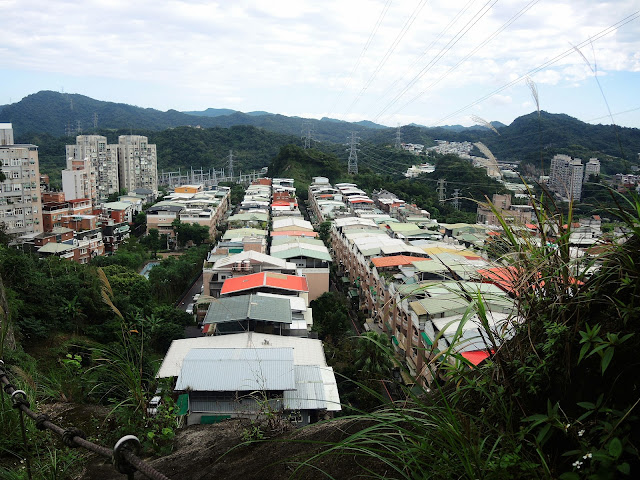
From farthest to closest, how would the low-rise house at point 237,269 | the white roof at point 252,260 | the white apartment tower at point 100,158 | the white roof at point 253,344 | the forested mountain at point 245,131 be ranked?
the white apartment tower at point 100,158
the forested mountain at point 245,131
the white roof at point 252,260
the low-rise house at point 237,269
the white roof at point 253,344

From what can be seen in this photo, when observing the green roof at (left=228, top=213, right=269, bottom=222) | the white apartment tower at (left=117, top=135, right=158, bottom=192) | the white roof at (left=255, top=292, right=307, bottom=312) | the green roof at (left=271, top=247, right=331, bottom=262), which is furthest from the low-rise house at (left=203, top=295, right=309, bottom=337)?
the white apartment tower at (left=117, top=135, right=158, bottom=192)

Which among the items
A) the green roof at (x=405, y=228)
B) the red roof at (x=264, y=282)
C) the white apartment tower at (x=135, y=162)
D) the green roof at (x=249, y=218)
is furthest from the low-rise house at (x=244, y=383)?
the white apartment tower at (x=135, y=162)

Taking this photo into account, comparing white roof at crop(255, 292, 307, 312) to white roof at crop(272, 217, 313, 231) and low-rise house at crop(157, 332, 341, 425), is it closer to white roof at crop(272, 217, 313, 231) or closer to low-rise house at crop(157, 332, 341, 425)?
low-rise house at crop(157, 332, 341, 425)

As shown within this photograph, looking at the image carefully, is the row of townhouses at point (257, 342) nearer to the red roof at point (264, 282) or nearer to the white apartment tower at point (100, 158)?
the red roof at point (264, 282)

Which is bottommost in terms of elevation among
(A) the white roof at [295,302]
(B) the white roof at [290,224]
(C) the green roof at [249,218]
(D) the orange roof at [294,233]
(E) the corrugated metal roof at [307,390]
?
(A) the white roof at [295,302]

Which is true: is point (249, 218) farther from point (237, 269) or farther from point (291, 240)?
point (237, 269)

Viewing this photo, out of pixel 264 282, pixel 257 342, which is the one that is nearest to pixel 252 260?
pixel 264 282
